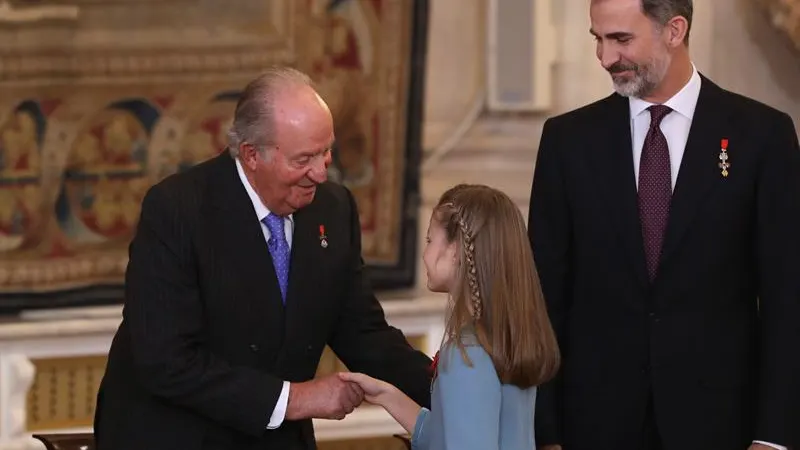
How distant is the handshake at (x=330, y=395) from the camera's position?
3742 mm

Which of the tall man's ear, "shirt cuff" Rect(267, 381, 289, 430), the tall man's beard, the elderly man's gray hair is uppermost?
the tall man's ear

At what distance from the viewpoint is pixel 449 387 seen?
3256 millimetres

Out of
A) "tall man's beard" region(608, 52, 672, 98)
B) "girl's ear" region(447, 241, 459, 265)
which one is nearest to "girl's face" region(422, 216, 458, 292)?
"girl's ear" region(447, 241, 459, 265)

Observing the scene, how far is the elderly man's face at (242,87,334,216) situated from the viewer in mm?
3762

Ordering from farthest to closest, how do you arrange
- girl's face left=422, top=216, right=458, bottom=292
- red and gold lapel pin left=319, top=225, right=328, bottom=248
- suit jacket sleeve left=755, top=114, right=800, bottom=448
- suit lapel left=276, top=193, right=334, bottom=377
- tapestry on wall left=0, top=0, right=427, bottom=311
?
tapestry on wall left=0, top=0, right=427, bottom=311 → red and gold lapel pin left=319, top=225, right=328, bottom=248 → suit lapel left=276, top=193, right=334, bottom=377 → suit jacket sleeve left=755, top=114, right=800, bottom=448 → girl's face left=422, top=216, right=458, bottom=292

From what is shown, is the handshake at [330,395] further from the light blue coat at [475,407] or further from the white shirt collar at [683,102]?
the white shirt collar at [683,102]

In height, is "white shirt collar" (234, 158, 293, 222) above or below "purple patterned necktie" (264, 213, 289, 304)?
above

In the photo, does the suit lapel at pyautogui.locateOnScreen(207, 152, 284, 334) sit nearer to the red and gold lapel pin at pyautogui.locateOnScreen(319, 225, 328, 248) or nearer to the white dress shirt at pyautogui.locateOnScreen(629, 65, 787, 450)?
the red and gold lapel pin at pyautogui.locateOnScreen(319, 225, 328, 248)

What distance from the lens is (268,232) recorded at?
3.93 meters

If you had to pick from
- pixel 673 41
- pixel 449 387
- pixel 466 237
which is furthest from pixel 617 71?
pixel 449 387

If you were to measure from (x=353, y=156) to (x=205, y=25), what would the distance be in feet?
2.54

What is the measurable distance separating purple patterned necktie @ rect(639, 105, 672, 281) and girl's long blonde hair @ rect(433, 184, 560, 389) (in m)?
0.48

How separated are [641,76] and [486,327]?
80 cm

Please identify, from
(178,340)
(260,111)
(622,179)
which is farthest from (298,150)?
(622,179)
